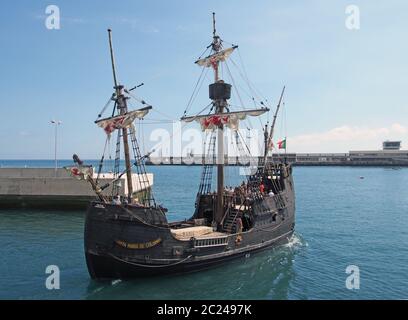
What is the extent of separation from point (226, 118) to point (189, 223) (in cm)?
756

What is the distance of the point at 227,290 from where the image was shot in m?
18.5

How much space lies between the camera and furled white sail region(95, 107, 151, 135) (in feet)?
68.4

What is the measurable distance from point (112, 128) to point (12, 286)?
9712 millimetres

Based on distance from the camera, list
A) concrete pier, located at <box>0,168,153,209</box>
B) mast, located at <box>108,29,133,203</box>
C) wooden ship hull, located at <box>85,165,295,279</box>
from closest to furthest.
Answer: wooden ship hull, located at <box>85,165,295,279</box> → mast, located at <box>108,29,133,203</box> → concrete pier, located at <box>0,168,153,209</box>

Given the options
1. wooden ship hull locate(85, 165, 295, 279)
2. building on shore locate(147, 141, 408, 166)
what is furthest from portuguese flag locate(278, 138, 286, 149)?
building on shore locate(147, 141, 408, 166)

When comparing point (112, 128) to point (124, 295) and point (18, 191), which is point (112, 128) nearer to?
point (124, 295)

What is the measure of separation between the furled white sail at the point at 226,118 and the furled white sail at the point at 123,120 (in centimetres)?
566

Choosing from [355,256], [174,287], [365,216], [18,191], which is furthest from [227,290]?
[18,191]

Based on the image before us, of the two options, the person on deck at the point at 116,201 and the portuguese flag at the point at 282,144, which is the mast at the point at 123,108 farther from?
the portuguese flag at the point at 282,144

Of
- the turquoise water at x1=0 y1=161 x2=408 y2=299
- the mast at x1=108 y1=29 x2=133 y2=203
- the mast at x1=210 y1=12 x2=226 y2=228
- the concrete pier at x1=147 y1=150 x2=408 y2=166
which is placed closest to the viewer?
the turquoise water at x1=0 y1=161 x2=408 y2=299

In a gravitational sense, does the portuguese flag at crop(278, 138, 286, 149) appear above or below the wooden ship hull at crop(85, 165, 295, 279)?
above

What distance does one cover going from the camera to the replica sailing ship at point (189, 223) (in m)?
18.5

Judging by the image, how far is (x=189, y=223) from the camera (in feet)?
81.2

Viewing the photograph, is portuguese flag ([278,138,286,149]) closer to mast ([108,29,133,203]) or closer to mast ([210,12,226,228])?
mast ([210,12,226,228])
